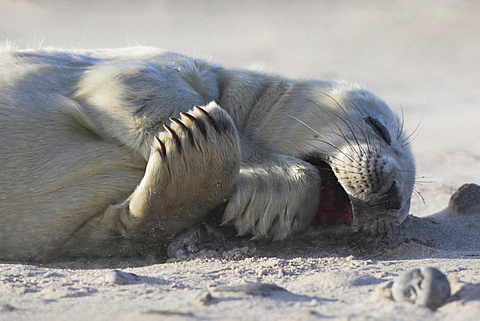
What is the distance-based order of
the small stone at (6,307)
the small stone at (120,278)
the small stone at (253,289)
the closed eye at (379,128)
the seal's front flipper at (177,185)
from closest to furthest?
the small stone at (6,307), the small stone at (253,289), the small stone at (120,278), the seal's front flipper at (177,185), the closed eye at (379,128)

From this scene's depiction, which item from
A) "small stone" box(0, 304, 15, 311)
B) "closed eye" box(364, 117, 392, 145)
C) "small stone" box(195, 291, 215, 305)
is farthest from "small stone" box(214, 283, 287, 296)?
"closed eye" box(364, 117, 392, 145)

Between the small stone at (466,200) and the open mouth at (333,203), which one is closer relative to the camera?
the open mouth at (333,203)

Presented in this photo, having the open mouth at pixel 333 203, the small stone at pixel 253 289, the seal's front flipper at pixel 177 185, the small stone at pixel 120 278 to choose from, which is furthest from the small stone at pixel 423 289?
the open mouth at pixel 333 203

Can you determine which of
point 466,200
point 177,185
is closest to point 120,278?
point 177,185

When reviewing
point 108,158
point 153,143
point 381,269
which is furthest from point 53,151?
point 381,269

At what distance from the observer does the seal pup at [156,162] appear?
96.8 inches

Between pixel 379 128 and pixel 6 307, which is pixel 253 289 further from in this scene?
pixel 379 128

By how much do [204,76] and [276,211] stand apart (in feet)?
3.41

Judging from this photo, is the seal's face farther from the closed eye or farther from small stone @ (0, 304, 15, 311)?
small stone @ (0, 304, 15, 311)

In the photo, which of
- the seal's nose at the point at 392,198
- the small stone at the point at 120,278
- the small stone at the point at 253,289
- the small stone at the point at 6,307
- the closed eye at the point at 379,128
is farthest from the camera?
the closed eye at the point at 379,128

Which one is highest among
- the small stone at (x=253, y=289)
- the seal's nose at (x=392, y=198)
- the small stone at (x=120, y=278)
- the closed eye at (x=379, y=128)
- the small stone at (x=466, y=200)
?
the closed eye at (x=379, y=128)

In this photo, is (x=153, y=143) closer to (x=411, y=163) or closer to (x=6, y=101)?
(x=6, y=101)

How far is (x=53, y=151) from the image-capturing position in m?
2.60

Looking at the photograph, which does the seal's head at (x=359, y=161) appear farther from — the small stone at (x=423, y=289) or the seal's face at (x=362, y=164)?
the small stone at (x=423, y=289)
